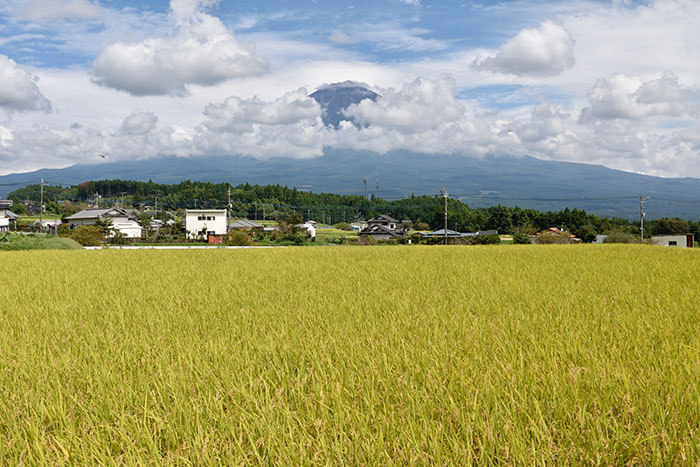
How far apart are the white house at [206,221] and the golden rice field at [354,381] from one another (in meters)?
61.5

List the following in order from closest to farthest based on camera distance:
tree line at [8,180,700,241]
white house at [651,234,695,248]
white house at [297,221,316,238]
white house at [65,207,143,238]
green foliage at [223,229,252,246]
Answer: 1. green foliage at [223,229,252,246]
2. white house at [651,234,695,248]
3. white house at [297,221,316,238]
4. white house at [65,207,143,238]
5. tree line at [8,180,700,241]

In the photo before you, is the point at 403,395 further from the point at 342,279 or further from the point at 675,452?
the point at 342,279

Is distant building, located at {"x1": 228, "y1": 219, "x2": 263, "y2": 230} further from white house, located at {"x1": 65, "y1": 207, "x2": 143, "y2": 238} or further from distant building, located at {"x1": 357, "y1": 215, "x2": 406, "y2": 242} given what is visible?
distant building, located at {"x1": 357, "y1": 215, "x2": 406, "y2": 242}

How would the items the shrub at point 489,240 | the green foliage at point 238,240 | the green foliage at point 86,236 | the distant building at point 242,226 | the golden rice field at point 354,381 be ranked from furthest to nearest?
the distant building at point 242,226 → the shrub at point 489,240 → the green foliage at point 238,240 → the green foliage at point 86,236 → the golden rice field at point 354,381

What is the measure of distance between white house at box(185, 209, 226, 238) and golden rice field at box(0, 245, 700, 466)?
202ft

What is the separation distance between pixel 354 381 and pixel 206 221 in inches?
2631

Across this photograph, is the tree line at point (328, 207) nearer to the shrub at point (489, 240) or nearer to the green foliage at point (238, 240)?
the shrub at point (489, 240)

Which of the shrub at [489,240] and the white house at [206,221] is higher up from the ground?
the white house at [206,221]

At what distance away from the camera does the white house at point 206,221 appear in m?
65.6

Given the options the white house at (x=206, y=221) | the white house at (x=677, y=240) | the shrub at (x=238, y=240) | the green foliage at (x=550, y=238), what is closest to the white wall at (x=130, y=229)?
the white house at (x=206, y=221)

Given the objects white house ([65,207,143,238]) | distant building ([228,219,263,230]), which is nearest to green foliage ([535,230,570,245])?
distant building ([228,219,263,230])

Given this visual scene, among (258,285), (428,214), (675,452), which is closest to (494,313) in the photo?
(675,452)

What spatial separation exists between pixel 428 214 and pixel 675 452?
4041 inches

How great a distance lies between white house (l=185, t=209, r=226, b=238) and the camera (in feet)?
215
